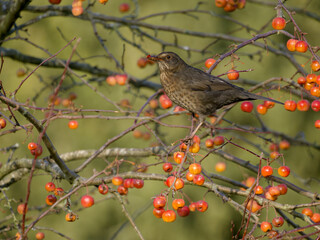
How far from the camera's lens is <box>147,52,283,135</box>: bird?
2648 mm

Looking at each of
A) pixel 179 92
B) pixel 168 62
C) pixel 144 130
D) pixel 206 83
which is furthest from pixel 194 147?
pixel 144 130

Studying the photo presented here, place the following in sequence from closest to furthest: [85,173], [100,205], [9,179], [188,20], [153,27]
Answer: [9,179] < [153,27] < [85,173] < [100,205] < [188,20]

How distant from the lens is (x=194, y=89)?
270 cm

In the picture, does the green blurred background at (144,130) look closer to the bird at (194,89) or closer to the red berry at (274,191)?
the bird at (194,89)

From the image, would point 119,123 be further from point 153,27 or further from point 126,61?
point 153,27

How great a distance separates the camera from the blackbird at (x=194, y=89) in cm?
265

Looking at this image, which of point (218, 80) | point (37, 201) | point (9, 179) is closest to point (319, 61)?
point (218, 80)

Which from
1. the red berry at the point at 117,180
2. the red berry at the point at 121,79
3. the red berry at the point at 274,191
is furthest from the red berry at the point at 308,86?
the red berry at the point at 121,79

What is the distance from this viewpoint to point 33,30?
534cm

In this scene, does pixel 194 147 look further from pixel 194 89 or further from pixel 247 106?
pixel 247 106

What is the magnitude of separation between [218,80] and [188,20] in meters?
3.14

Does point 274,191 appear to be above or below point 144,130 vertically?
above

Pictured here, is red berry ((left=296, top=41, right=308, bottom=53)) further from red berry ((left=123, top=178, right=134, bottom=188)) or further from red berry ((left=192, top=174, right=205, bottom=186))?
red berry ((left=123, top=178, right=134, bottom=188))

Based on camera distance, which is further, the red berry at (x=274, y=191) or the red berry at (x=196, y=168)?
the red berry at (x=274, y=191)
